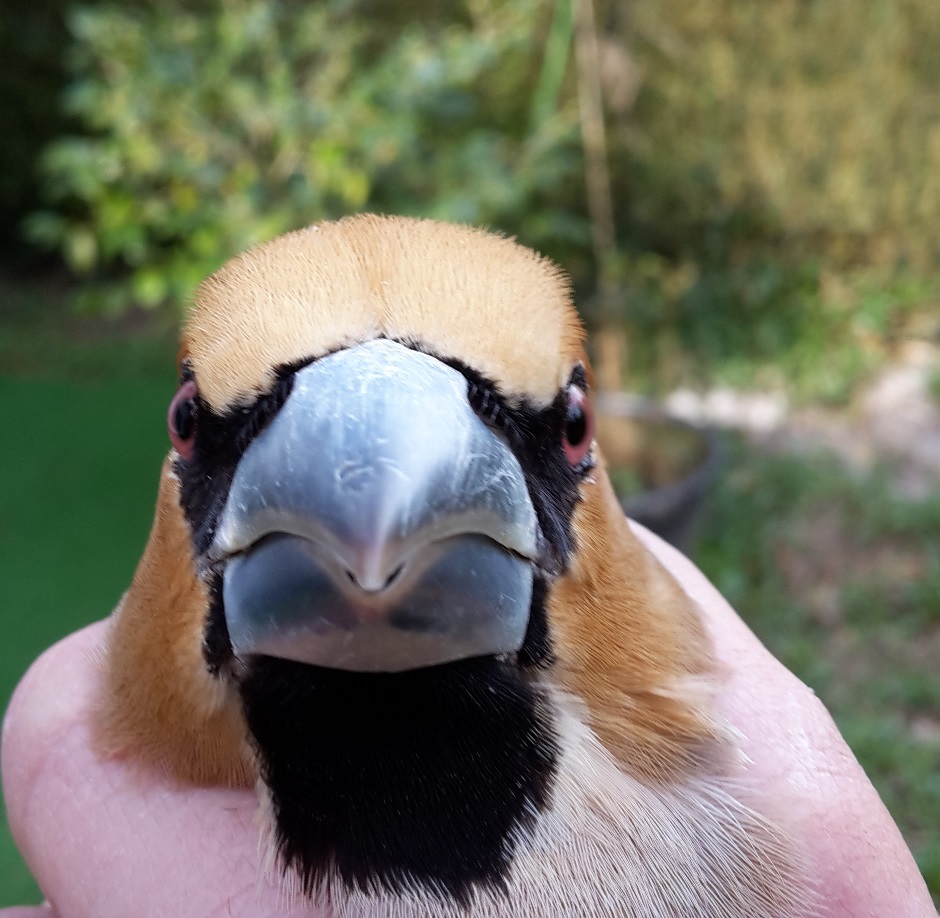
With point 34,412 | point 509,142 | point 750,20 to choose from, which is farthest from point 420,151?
point 34,412

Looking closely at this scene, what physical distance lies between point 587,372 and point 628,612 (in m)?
0.32

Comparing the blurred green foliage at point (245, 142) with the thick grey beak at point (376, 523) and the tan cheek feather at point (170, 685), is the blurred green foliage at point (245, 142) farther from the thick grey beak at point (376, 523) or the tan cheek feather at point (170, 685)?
the thick grey beak at point (376, 523)

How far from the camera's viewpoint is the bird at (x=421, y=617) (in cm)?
86

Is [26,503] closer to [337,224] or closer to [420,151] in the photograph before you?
[420,151]

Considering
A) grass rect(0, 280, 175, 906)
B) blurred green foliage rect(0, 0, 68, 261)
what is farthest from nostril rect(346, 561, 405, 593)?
blurred green foliage rect(0, 0, 68, 261)

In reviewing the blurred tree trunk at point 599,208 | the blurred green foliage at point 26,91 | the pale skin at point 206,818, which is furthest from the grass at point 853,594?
the blurred green foliage at point 26,91

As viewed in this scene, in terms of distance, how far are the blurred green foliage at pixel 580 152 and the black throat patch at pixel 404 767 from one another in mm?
2485

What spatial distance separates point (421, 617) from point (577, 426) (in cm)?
35

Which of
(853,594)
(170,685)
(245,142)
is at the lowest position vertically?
(170,685)

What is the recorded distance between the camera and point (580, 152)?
6.08 meters

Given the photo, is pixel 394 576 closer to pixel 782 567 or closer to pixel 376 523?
pixel 376 523

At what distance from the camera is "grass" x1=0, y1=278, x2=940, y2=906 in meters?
3.27

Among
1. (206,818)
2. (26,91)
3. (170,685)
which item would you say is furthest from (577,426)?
(26,91)

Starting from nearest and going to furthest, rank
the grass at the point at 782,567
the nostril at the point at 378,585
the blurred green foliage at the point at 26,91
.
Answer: the nostril at the point at 378,585, the grass at the point at 782,567, the blurred green foliage at the point at 26,91
